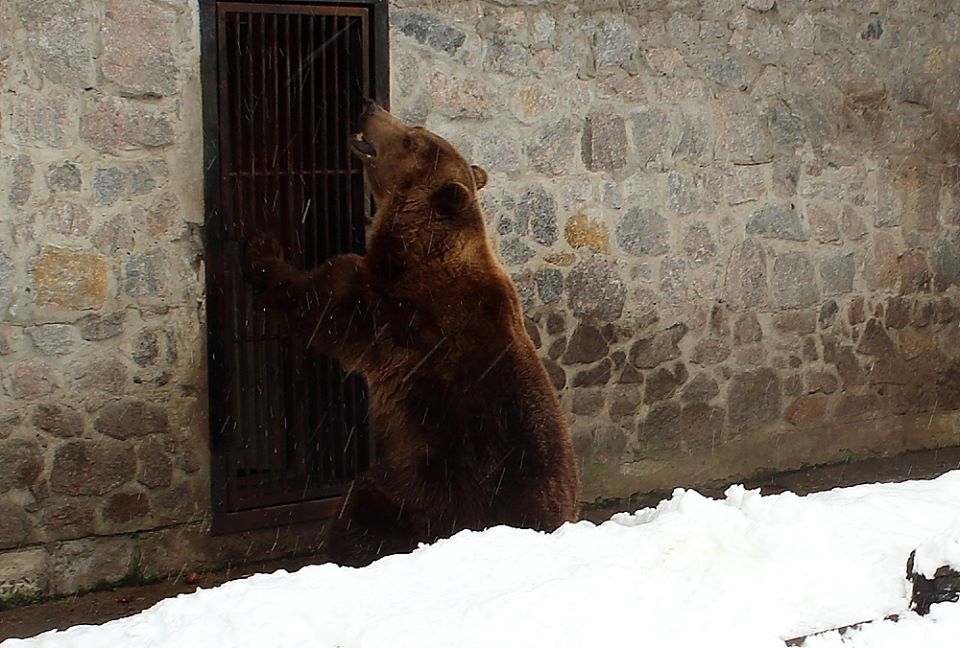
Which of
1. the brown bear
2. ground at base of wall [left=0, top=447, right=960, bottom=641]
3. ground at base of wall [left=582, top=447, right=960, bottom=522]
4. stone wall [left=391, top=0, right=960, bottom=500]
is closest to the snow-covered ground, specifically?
the brown bear

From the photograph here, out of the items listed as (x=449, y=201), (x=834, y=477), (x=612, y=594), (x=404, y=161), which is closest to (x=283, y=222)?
(x=404, y=161)

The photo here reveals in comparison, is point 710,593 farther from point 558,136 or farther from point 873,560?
point 558,136

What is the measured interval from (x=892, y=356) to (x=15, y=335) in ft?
16.9

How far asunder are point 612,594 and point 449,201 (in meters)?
2.59

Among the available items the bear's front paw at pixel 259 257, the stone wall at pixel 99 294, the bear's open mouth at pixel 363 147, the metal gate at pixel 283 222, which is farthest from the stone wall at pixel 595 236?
the bear's open mouth at pixel 363 147

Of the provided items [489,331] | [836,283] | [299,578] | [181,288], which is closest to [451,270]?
[489,331]

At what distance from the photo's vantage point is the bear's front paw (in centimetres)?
483

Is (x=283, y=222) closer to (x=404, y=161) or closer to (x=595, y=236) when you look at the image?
(x=404, y=161)

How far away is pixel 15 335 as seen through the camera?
5.05 metres

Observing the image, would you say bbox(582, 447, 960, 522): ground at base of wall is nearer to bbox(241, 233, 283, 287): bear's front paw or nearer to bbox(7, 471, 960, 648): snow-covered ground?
bbox(241, 233, 283, 287): bear's front paw

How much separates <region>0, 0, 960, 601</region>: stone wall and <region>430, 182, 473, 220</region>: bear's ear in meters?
1.20

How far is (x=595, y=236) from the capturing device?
258 inches

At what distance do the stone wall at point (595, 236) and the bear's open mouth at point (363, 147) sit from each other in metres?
0.80

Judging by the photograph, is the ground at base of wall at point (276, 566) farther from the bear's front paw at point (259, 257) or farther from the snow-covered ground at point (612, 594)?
the snow-covered ground at point (612, 594)
